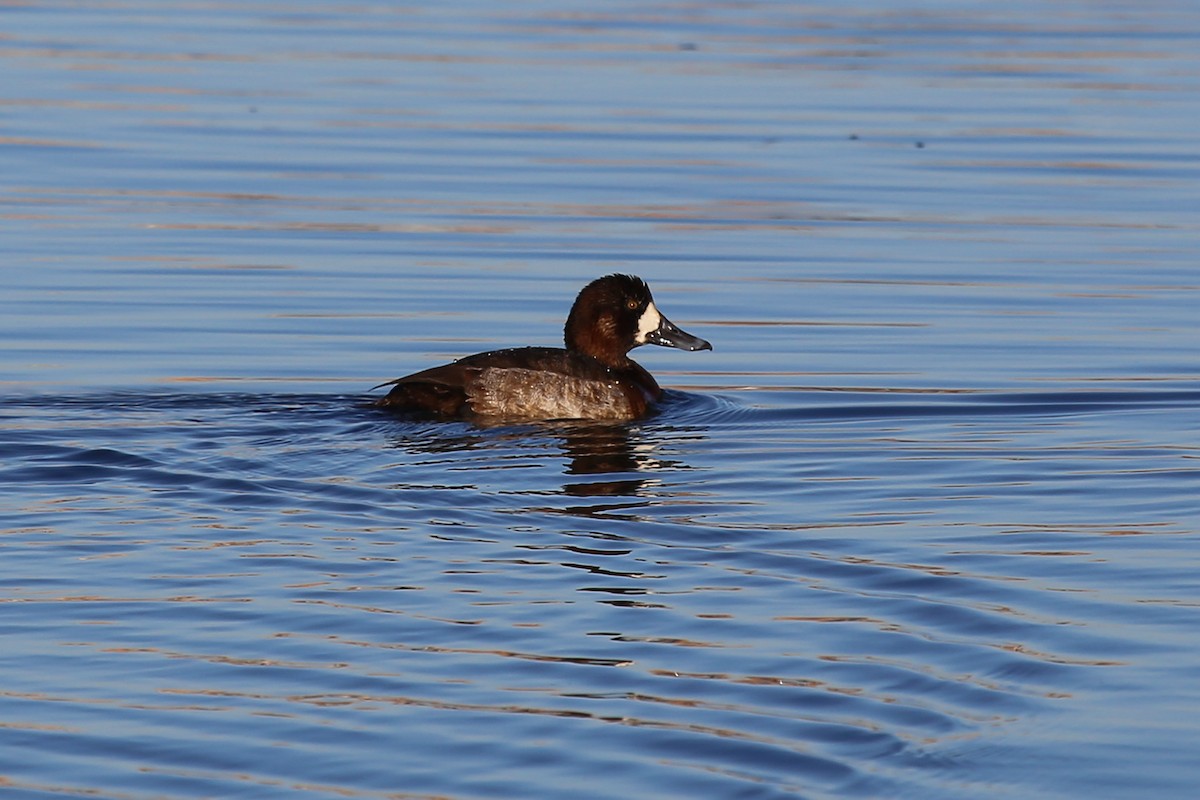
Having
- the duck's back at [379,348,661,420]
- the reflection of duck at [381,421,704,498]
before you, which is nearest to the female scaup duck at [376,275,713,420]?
the duck's back at [379,348,661,420]

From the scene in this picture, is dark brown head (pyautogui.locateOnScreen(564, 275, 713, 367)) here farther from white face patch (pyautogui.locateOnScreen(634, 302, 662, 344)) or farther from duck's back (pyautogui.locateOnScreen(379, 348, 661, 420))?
duck's back (pyautogui.locateOnScreen(379, 348, 661, 420))

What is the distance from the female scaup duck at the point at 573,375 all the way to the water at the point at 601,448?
0.21 metres

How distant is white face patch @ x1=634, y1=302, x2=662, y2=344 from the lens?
12242 mm

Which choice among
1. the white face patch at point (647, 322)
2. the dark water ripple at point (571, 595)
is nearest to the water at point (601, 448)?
the dark water ripple at point (571, 595)

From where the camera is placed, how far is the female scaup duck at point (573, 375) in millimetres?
10984

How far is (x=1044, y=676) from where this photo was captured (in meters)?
6.70

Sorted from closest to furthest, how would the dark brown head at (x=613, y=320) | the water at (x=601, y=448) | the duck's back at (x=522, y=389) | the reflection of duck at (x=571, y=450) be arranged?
1. the water at (x=601, y=448)
2. the reflection of duck at (x=571, y=450)
3. the duck's back at (x=522, y=389)
4. the dark brown head at (x=613, y=320)

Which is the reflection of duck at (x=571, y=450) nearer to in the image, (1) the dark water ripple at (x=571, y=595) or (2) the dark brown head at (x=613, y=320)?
(1) the dark water ripple at (x=571, y=595)

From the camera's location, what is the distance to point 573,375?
1130 centimetres

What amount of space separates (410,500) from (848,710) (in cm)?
316

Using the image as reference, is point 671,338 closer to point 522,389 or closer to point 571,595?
point 522,389

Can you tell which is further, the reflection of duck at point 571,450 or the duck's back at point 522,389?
the duck's back at point 522,389

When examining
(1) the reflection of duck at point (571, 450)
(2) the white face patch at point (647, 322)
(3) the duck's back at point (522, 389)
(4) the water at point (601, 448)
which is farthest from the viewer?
(2) the white face patch at point (647, 322)

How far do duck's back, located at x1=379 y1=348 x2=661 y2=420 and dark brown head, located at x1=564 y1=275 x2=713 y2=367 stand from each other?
1.73 ft
